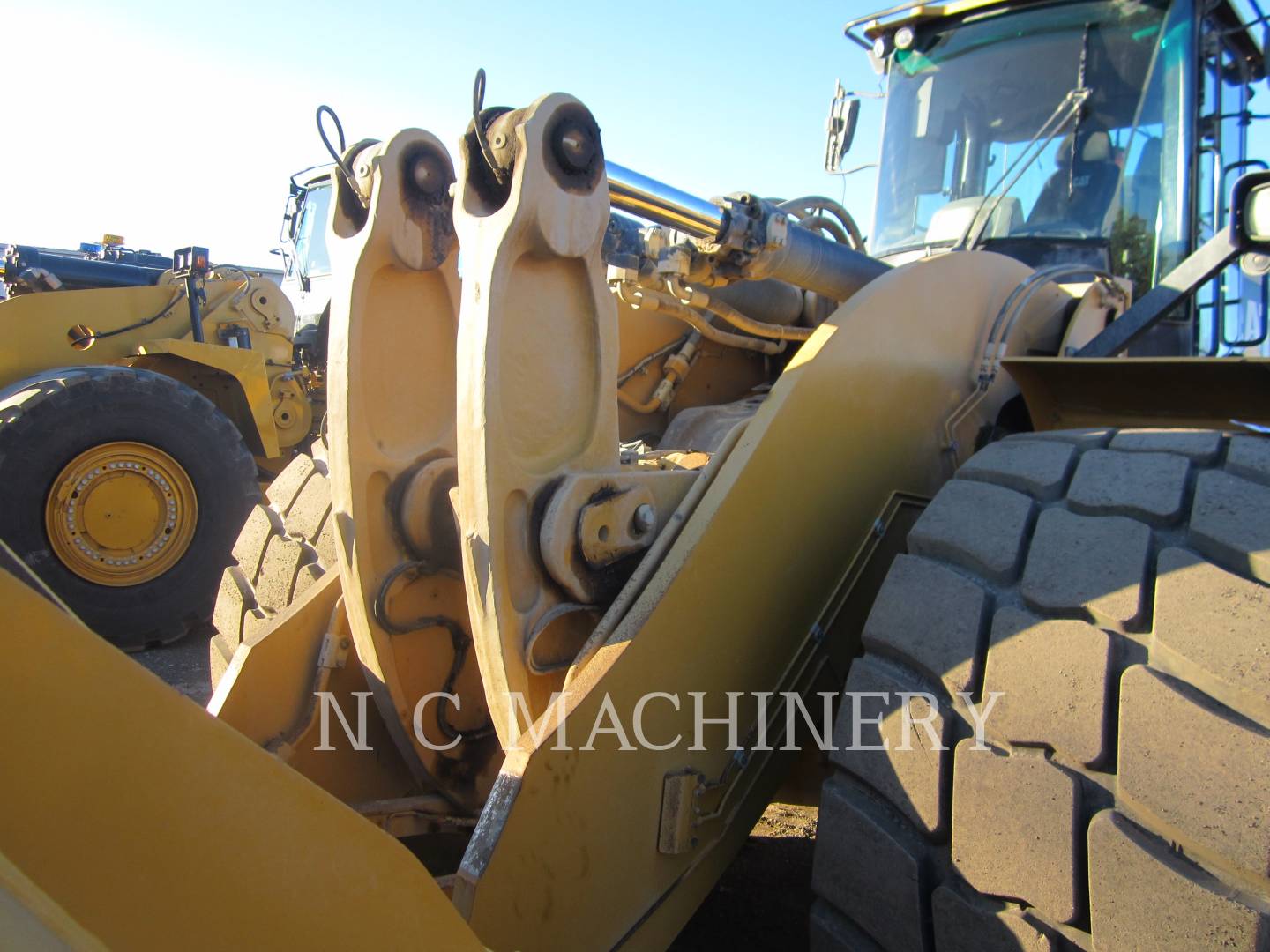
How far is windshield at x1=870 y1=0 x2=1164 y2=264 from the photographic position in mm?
3197

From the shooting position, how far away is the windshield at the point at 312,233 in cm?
1055

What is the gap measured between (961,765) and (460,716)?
40.2 inches

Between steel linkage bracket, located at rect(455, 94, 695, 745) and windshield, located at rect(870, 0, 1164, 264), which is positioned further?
windshield, located at rect(870, 0, 1164, 264)

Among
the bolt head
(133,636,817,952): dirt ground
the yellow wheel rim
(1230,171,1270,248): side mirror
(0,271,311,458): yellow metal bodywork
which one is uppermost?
(1230,171,1270,248): side mirror

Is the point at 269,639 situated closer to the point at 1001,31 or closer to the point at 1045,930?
the point at 1045,930

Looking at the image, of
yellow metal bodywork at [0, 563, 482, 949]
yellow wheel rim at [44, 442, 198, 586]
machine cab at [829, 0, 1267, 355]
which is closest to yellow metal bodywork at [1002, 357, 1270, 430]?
machine cab at [829, 0, 1267, 355]

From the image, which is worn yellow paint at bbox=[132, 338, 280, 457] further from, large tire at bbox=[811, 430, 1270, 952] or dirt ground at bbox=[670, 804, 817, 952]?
large tire at bbox=[811, 430, 1270, 952]

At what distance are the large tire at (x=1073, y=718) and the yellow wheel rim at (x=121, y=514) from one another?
547 cm

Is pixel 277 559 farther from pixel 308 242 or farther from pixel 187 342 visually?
pixel 308 242

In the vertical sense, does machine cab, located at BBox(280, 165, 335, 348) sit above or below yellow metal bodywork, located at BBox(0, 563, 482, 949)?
above

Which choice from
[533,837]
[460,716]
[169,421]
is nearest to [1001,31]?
[460,716]

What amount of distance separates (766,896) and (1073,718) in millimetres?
1578

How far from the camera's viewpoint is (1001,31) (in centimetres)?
343

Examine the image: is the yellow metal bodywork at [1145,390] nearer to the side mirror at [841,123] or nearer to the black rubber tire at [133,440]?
the side mirror at [841,123]
